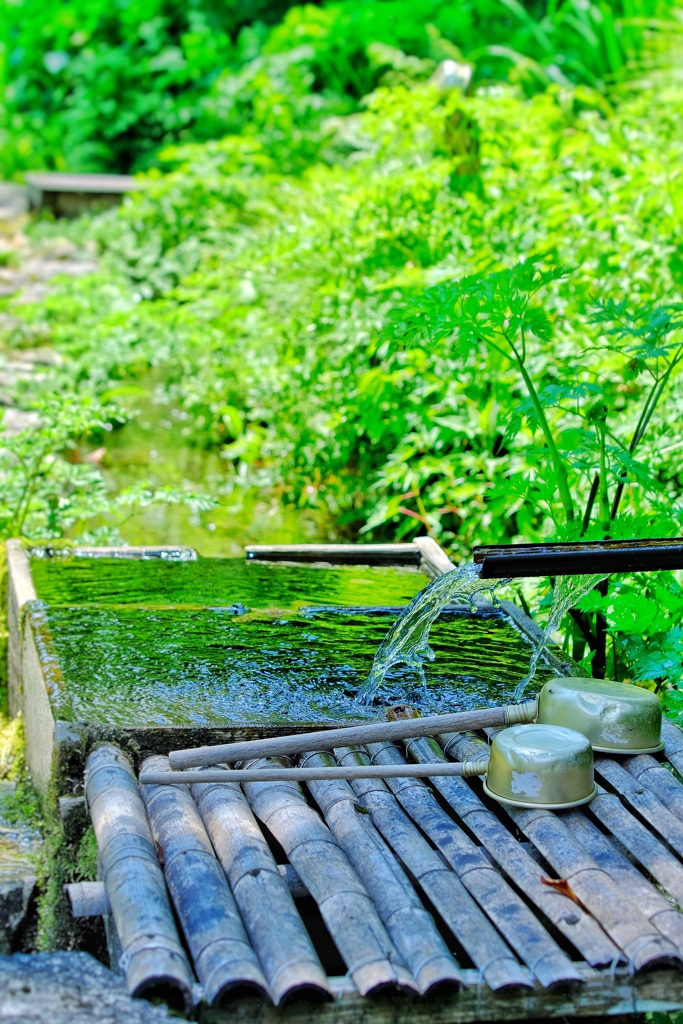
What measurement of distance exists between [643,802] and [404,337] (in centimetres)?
218

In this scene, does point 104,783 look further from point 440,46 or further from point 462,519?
point 440,46

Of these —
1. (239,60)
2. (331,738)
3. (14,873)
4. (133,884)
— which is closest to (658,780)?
(331,738)

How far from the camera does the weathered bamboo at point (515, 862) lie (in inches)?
92.9

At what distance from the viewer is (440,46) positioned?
1196 cm

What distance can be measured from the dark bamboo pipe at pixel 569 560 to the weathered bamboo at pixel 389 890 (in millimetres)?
651

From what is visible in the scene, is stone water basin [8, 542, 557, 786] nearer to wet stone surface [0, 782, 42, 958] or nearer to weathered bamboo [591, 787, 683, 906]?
wet stone surface [0, 782, 42, 958]

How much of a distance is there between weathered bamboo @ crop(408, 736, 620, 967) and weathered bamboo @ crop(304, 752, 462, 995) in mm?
227

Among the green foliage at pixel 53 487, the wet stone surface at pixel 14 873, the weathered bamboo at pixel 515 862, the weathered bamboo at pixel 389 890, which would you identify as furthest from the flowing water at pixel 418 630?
the green foliage at pixel 53 487

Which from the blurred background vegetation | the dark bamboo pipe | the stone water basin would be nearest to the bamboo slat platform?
the stone water basin

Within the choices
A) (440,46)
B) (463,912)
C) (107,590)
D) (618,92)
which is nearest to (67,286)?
(440,46)

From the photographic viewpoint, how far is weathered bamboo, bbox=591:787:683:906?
2576 mm

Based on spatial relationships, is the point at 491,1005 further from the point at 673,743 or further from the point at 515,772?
the point at 673,743

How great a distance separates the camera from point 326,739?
2.92 metres

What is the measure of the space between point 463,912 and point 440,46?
11.0 metres
